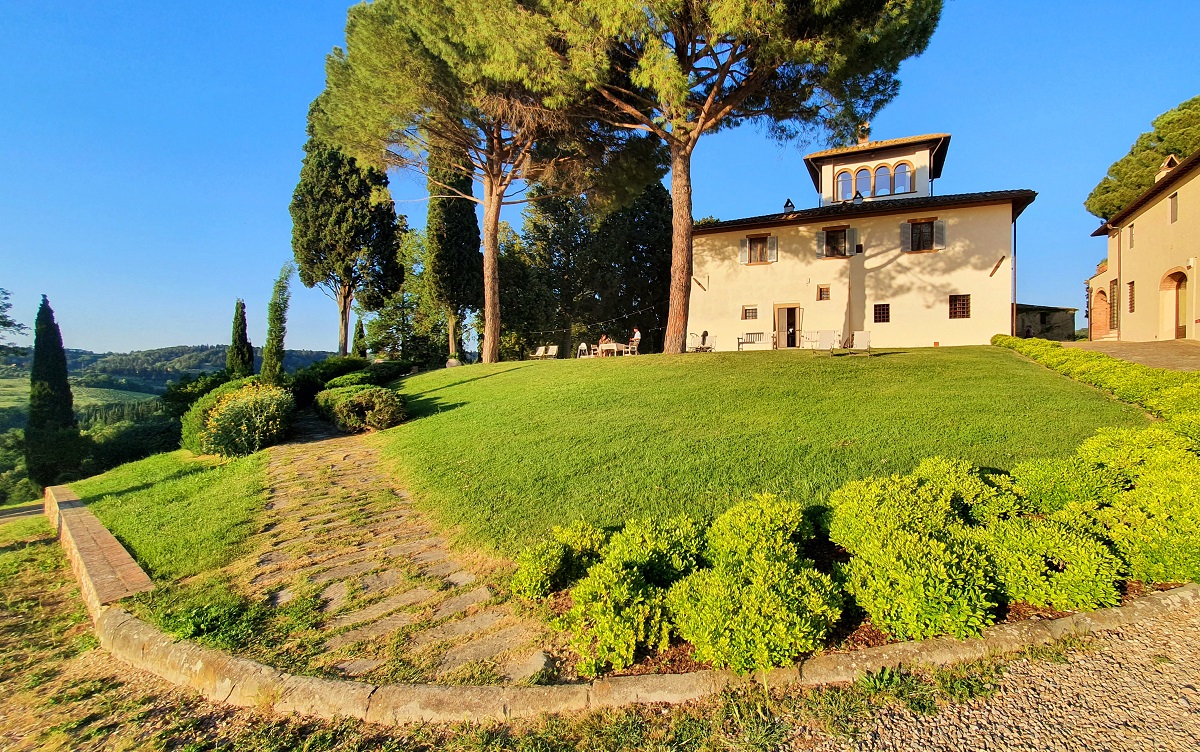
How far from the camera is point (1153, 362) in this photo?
12320mm

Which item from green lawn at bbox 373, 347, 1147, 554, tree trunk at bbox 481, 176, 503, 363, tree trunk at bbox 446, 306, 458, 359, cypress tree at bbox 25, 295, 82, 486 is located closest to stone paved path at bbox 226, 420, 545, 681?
green lawn at bbox 373, 347, 1147, 554

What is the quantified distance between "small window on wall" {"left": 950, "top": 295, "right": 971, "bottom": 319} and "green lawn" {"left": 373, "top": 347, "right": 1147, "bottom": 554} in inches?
349

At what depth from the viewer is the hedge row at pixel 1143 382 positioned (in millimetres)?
6566

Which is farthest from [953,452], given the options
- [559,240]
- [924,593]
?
[559,240]

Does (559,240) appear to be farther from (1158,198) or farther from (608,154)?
(1158,198)

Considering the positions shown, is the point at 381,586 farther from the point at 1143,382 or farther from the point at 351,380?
the point at 351,380

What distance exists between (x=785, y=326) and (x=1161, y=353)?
10.5 meters

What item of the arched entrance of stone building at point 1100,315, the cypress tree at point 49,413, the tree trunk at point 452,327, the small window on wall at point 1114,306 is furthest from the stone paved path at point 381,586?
the arched entrance of stone building at point 1100,315

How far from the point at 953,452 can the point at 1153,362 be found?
10.8 m

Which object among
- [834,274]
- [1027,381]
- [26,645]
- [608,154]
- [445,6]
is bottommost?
[26,645]

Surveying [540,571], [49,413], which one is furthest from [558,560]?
[49,413]

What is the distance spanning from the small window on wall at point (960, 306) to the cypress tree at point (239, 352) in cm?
2372

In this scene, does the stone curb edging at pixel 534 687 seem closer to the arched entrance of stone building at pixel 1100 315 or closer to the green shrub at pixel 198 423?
the green shrub at pixel 198 423

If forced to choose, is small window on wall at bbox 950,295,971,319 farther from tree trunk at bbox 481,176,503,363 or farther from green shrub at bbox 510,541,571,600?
green shrub at bbox 510,541,571,600
